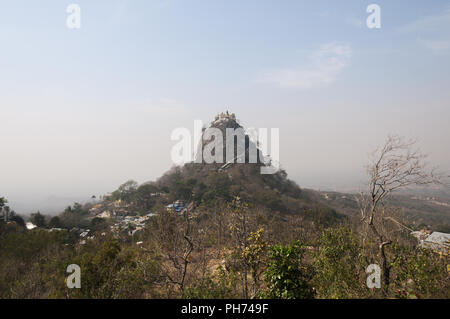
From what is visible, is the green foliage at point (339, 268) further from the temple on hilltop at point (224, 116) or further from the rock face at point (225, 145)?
the temple on hilltop at point (224, 116)

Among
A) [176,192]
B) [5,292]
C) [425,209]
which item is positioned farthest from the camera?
[425,209]

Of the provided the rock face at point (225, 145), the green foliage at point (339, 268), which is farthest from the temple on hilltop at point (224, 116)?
the green foliage at point (339, 268)

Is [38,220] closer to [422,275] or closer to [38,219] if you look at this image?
[38,219]

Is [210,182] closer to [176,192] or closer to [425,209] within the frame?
[176,192]

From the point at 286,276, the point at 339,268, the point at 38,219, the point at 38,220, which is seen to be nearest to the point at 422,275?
the point at 339,268

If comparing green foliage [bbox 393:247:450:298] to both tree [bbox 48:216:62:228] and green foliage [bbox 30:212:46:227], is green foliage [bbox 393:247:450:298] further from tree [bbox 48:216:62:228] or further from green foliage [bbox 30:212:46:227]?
green foliage [bbox 30:212:46:227]

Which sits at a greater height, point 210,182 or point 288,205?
point 210,182
